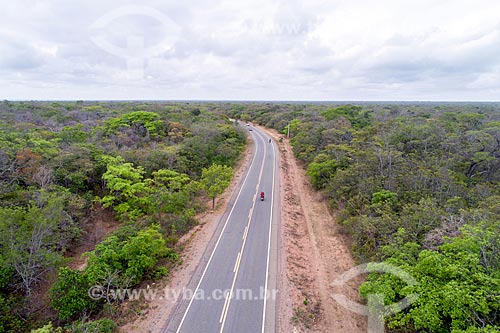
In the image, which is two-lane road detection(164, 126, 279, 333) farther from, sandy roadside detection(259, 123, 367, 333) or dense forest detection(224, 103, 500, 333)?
dense forest detection(224, 103, 500, 333)

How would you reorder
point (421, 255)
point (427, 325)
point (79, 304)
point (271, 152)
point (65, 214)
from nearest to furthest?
point (427, 325), point (421, 255), point (79, 304), point (65, 214), point (271, 152)

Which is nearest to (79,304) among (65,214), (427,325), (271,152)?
(65,214)

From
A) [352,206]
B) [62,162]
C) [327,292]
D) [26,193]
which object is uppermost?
[62,162]

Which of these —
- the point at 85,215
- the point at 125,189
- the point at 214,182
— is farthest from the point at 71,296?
the point at 214,182

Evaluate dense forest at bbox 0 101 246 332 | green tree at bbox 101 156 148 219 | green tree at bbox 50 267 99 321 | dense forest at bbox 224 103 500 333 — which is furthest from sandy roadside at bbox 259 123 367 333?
green tree at bbox 101 156 148 219

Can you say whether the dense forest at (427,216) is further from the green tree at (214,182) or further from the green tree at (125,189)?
the green tree at (125,189)

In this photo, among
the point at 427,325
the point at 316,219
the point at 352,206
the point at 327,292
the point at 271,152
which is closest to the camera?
the point at 427,325

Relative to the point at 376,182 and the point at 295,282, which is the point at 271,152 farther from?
the point at 295,282

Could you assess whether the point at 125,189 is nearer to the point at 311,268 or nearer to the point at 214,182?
the point at 214,182
